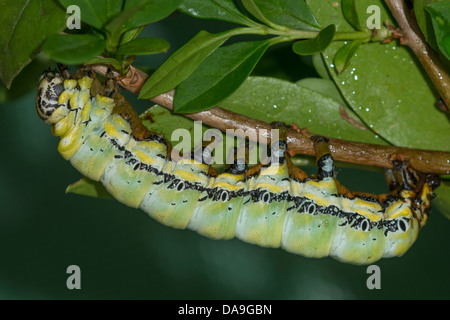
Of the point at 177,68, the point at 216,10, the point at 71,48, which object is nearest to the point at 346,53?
the point at 216,10

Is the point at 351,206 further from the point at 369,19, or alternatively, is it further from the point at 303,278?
the point at 303,278

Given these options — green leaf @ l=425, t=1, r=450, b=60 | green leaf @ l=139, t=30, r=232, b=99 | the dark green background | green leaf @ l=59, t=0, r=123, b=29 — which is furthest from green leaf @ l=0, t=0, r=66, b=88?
the dark green background

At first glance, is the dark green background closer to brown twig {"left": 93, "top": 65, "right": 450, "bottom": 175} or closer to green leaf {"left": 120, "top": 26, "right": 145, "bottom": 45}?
brown twig {"left": 93, "top": 65, "right": 450, "bottom": 175}

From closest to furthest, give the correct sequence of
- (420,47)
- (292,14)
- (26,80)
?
(292,14), (420,47), (26,80)

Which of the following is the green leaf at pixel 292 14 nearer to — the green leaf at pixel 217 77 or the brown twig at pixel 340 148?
the green leaf at pixel 217 77

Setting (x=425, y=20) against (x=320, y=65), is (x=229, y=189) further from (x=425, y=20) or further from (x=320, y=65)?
(x=425, y=20)

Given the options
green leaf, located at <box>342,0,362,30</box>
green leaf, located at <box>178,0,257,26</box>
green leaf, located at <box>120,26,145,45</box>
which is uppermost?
green leaf, located at <box>342,0,362,30</box>

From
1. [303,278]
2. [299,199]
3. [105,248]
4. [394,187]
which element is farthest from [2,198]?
[394,187]
